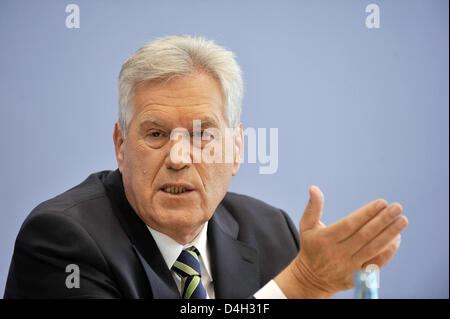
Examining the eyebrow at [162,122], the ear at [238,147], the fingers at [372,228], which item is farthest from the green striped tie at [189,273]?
the fingers at [372,228]

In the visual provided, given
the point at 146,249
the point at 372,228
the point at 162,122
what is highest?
the point at 162,122

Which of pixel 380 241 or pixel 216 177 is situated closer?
pixel 380 241

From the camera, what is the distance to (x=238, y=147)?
211 cm

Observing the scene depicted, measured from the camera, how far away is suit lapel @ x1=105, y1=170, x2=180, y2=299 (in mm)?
1791

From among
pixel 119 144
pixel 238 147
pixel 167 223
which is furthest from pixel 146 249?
pixel 238 147

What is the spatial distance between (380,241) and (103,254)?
2.62 feet

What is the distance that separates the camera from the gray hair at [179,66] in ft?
6.05

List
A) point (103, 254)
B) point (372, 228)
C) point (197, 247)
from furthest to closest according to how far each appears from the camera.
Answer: point (197, 247) → point (103, 254) → point (372, 228)

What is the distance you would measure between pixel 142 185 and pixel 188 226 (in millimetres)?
193

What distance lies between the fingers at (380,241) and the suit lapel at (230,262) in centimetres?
51

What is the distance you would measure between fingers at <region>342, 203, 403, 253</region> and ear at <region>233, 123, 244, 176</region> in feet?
1.99

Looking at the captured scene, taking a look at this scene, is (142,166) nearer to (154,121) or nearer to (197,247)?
(154,121)
